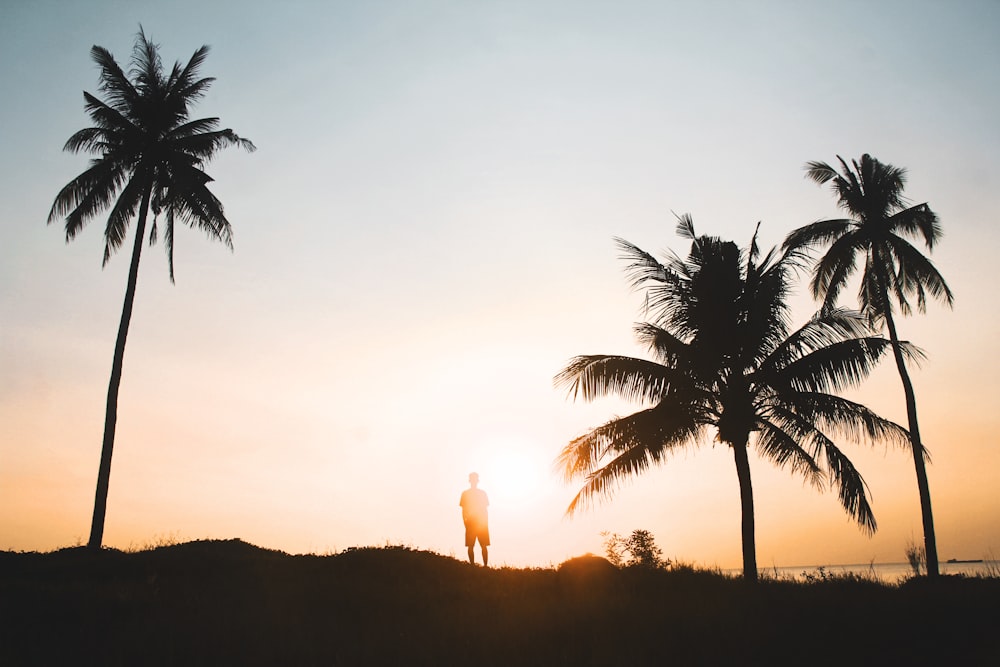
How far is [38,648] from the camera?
7.75 m

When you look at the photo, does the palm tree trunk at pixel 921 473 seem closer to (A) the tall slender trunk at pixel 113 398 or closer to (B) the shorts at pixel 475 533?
(B) the shorts at pixel 475 533

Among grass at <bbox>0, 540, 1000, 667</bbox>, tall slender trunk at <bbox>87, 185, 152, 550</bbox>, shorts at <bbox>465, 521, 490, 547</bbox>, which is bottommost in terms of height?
grass at <bbox>0, 540, 1000, 667</bbox>

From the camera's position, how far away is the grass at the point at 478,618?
25.1ft

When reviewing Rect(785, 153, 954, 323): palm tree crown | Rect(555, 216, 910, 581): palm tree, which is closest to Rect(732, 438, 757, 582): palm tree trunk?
Rect(555, 216, 910, 581): palm tree

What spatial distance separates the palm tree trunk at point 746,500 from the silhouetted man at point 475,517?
6685mm

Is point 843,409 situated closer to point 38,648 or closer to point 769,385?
point 769,385

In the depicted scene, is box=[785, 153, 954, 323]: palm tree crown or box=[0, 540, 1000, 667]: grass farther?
box=[785, 153, 954, 323]: palm tree crown

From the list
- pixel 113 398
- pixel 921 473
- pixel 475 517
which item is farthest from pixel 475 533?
pixel 921 473

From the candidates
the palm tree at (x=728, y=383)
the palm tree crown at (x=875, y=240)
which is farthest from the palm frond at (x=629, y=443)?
the palm tree crown at (x=875, y=240)

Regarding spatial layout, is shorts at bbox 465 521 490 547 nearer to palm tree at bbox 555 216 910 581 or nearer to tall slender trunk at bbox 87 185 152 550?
palm tree at bbox 555 216 910 581

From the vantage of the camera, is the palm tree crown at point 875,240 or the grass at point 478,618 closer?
the grass at point 478,618

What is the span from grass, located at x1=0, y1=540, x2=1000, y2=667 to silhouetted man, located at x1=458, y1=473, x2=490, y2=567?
2751 millimetres

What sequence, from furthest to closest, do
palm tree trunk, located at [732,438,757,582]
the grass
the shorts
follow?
the shorts < palm tree trunk, located at [732,438,757,582] < the grass

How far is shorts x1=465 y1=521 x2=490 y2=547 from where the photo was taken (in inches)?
661
